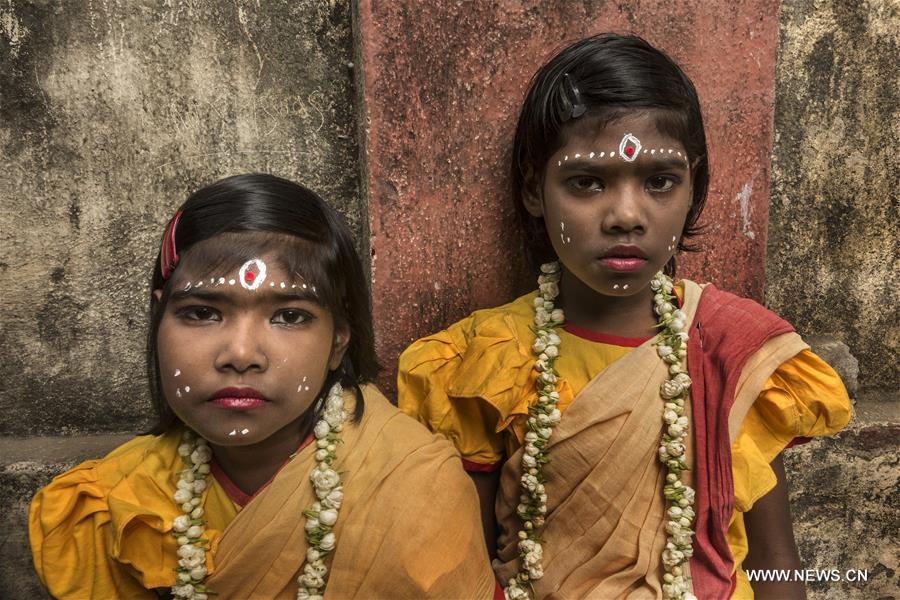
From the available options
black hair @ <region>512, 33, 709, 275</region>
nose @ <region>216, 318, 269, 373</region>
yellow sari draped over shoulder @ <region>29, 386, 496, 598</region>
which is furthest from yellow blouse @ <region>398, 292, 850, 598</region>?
nose @ <region>216, 318, 269, 373</region>

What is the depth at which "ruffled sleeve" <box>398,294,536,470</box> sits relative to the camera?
6.16 feet

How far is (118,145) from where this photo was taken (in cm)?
231

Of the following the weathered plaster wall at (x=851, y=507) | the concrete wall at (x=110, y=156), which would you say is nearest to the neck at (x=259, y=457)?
the concrete wall at (x=110, y=156)

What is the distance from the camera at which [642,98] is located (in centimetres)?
175

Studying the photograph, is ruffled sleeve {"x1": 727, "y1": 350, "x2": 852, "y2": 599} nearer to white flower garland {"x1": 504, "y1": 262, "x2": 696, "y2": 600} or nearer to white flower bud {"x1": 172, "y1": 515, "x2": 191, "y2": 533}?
white flower garland {"x1": 504, "y1": 262, "x2": 696, "y2": 600}

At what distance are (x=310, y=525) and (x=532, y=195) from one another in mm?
1008

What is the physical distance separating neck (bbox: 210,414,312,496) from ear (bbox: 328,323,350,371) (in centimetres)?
16

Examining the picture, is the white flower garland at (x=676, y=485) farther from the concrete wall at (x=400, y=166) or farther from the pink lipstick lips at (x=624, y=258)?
the concrete wall at (x=400, y=166)

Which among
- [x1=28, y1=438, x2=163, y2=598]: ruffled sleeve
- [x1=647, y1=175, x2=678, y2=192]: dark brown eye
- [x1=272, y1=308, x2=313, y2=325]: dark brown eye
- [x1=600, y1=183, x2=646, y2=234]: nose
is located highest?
[x1=647, y1=175, x2=678, y2=192]: dark brown eye

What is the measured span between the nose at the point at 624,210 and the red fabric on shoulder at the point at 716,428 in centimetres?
39

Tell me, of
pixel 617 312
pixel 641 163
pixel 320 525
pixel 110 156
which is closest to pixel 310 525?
pixel 320 525

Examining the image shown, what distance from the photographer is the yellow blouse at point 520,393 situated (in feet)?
5.98

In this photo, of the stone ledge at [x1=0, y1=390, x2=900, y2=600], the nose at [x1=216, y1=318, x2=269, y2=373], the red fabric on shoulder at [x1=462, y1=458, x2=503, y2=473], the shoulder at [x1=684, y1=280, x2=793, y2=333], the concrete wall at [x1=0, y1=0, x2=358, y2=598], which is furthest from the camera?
the stone ledge at [x1=0, y1=390, x2=900, y2=600]

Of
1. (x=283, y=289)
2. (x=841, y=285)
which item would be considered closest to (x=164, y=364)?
(x=283, y=289)
